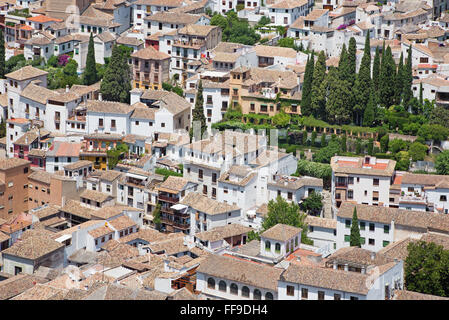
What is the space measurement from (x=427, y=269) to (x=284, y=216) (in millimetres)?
10570

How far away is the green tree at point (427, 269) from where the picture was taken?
4825 cm

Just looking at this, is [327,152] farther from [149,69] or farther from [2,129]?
[2,129]

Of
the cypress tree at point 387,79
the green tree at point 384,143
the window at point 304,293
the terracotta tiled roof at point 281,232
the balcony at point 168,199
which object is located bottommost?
the balcony at point 168,199

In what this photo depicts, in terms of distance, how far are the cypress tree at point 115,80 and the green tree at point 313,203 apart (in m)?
18.8

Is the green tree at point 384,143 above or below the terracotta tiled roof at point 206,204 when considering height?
above

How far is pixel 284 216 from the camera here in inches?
2229

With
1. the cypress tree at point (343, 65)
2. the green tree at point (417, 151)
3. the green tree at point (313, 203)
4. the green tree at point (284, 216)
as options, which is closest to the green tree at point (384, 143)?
the green tree at point (417, 151)

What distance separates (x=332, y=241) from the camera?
57.3 metres

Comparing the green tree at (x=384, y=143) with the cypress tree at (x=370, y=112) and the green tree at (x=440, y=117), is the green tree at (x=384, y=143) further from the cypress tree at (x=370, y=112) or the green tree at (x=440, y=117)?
the green tree at (x=440, y=117)

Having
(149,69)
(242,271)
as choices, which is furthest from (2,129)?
(242,271)

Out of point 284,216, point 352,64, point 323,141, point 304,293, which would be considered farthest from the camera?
point 352,64
